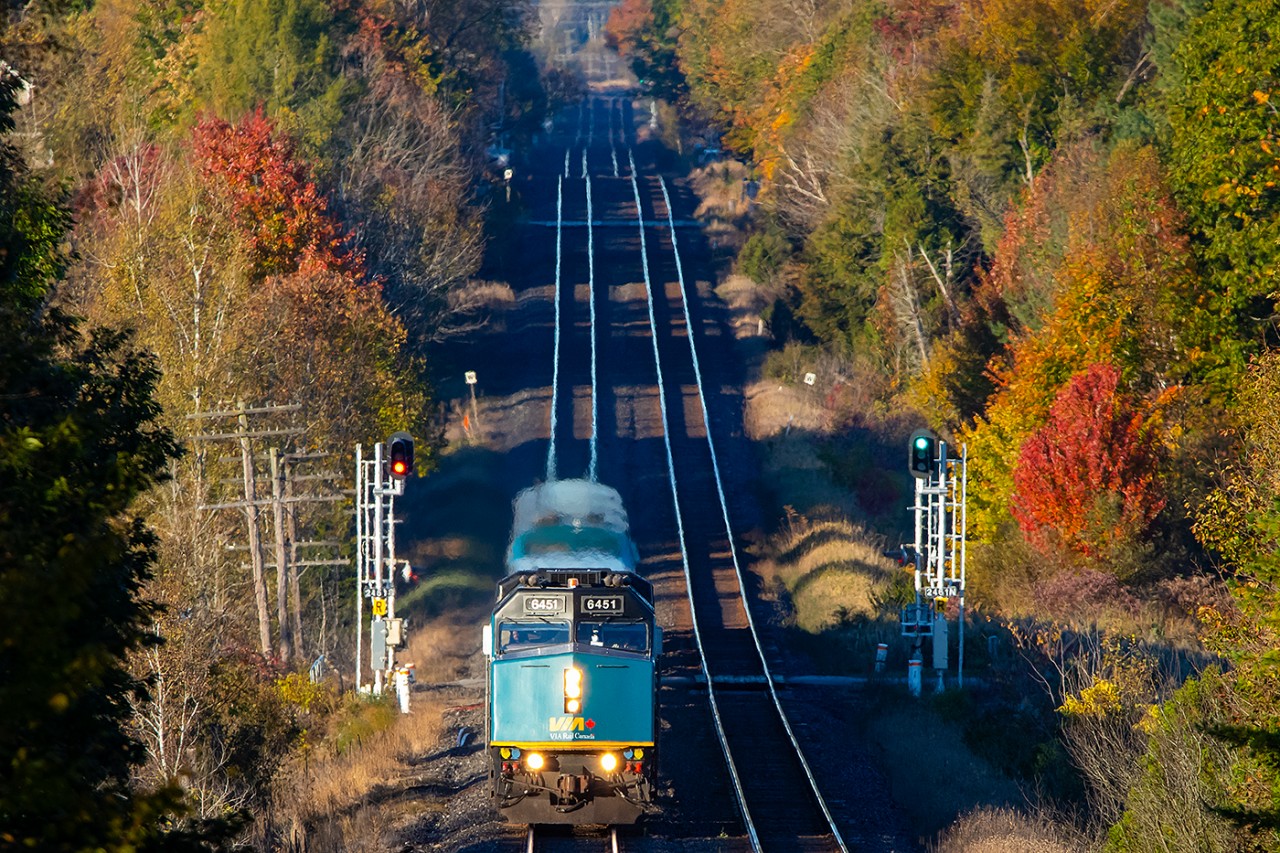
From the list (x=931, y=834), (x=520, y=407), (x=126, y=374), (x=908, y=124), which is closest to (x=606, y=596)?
(x=931, y=834)

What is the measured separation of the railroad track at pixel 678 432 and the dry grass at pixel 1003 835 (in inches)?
63.2

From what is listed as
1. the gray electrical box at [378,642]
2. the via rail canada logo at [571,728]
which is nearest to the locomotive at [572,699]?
the via rail canada logo at [571,728]

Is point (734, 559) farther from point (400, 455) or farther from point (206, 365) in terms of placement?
point (400, 455)

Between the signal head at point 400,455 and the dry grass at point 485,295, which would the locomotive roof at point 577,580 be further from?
the dry grass at point 485,295

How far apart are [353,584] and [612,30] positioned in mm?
119044

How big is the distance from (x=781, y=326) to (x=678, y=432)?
12.6m

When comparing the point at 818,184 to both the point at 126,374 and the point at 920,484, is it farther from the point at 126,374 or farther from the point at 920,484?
the point at 126,374

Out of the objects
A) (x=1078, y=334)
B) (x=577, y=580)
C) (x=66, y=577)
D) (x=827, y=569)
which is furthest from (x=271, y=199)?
(x=66, y=577)

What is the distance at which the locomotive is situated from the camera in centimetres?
1970

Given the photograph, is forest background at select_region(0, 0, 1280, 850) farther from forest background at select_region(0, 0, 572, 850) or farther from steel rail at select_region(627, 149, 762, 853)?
steel rail at select_region(627, 149, 762, 853)

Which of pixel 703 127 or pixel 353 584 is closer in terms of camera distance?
pixel 353 584

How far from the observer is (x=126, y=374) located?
14.3 meters

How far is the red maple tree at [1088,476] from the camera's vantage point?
35.8 meters

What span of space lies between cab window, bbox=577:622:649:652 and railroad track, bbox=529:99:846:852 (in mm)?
2730
